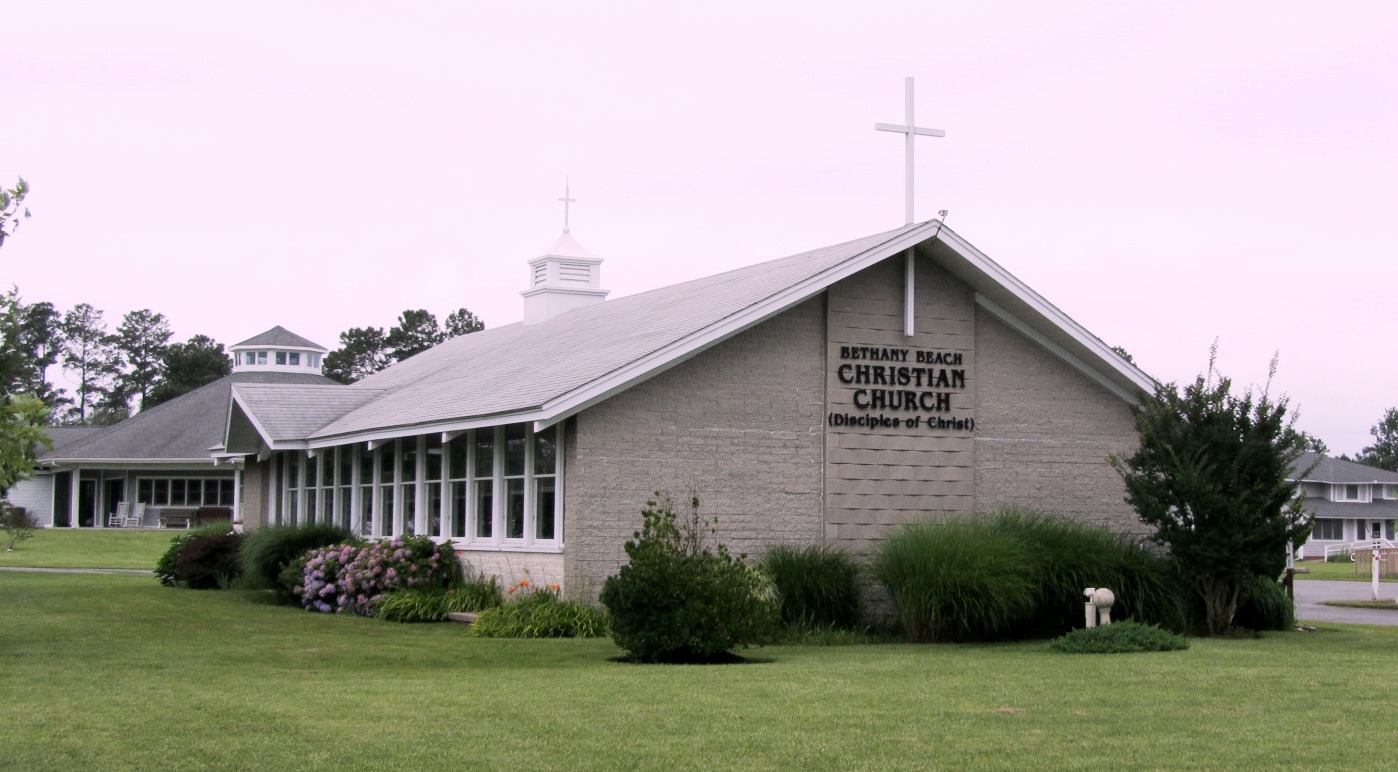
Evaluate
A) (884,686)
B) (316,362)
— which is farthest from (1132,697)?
(316,362)

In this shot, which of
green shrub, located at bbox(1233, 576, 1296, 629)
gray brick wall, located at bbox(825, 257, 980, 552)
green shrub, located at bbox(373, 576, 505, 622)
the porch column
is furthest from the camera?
the porch column

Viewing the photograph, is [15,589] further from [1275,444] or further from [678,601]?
[1275,444]

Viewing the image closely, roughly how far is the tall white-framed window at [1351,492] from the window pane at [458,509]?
60126 mm

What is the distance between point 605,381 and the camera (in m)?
19.7

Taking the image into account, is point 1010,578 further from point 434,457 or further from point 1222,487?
point 434,457

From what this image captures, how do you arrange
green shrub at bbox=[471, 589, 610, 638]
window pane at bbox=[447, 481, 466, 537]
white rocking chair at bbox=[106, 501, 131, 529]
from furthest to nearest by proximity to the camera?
white rocking chair at bbox=[106, 501, 131, 529], window pane at bbox=[447, 481, 466, 537], green shrub at bbox=[471, 589, 610, 638]

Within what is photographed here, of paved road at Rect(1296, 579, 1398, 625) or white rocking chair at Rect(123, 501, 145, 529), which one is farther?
white rocking chair at Rect(123, 501, 145, 529)

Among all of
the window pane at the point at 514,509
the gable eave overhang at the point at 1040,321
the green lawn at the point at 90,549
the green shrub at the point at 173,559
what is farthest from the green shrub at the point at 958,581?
the green lawn at the point at 90,549

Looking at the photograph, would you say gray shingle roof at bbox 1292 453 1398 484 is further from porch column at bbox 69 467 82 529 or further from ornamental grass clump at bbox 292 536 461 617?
ornamental grass clump at bbox 292 536 461 617

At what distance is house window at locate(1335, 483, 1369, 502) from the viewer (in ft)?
246

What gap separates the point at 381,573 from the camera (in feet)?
75.9

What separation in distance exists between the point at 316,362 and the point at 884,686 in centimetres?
4684

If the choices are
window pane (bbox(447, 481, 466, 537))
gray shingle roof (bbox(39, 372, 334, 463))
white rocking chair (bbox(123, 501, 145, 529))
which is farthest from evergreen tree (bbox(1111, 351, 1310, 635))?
white rocking chair (bbox(123, 501, 145, 529))

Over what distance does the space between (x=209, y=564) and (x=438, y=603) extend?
10.3 metres
